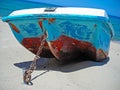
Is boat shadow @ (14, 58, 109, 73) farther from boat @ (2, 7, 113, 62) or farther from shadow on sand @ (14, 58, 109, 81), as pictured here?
boat @ (2, 7, 113, 62)

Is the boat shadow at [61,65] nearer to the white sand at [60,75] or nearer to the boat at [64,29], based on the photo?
the white sand at [60,75]

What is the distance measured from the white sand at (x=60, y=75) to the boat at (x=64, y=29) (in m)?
0.27

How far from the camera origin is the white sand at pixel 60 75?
3357 millimetres

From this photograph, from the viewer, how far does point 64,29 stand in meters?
3.97

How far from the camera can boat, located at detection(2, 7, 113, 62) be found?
12.6 feet

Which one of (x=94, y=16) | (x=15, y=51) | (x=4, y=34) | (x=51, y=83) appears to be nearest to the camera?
(x=51, y=83)

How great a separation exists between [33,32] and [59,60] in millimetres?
727

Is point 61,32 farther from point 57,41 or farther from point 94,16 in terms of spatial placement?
point 94,16

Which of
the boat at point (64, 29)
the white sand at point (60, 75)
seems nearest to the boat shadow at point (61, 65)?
the white sand at point (60, 75)

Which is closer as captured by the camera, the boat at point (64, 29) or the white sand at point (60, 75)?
the white sand at point (60, 75)

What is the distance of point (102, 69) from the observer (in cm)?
413

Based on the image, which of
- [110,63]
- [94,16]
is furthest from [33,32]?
[110,63]

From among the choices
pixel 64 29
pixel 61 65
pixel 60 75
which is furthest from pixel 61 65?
pixel 64 29

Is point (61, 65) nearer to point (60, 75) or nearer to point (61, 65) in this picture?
point (61, 65)
